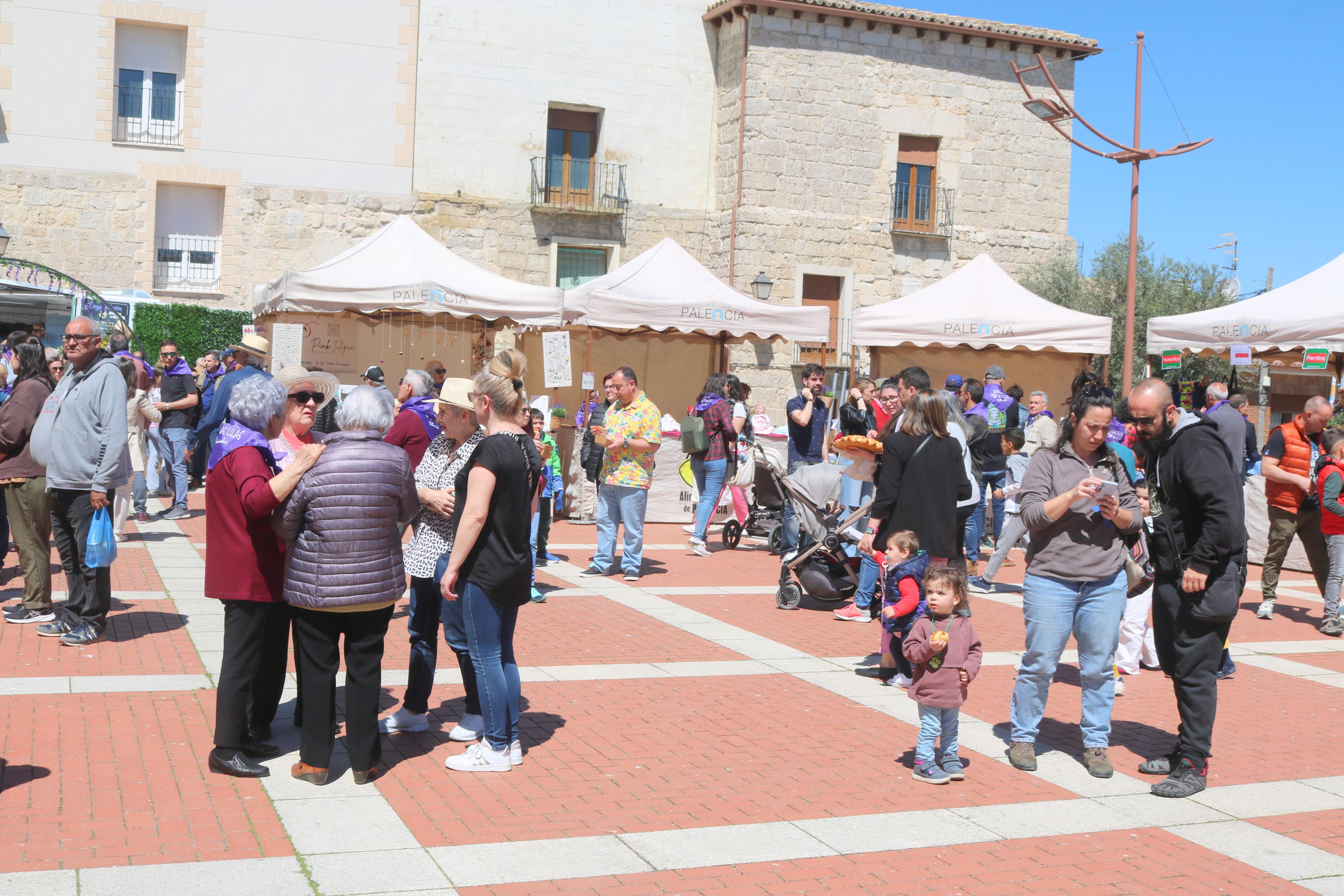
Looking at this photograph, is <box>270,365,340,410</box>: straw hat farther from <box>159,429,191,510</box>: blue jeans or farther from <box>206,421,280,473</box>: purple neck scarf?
<box>159,429,191,510</box>: blue jeans

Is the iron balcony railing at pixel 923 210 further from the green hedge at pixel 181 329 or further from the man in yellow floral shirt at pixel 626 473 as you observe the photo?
the man in yellow floral shirt at pixel 626 473

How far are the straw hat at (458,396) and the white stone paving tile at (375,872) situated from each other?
220 cm

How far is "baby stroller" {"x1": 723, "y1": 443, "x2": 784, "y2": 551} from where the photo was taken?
12.6m

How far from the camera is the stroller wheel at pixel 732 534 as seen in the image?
43.3 ft

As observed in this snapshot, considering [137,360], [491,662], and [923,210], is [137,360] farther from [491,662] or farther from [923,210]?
[923,210]

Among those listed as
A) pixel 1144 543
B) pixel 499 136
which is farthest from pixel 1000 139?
pixel 1144 543

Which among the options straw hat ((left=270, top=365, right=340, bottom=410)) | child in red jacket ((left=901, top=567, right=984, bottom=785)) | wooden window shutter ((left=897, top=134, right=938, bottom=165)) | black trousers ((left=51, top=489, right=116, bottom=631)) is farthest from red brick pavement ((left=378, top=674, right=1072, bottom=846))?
wooden window shutter ((left=897, top=134, right=938, bottom=165))

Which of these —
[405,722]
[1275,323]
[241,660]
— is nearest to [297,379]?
[241,660]

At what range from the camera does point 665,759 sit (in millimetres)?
5617

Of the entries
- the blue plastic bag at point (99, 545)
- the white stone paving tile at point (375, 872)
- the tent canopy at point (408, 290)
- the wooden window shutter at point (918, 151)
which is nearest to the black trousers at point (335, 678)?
the white stone paving tile at point (375, 872)

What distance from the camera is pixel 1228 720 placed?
685 cm

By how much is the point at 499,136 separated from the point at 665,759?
22.5 m

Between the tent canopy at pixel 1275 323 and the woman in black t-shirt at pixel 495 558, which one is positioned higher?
the tent canopy at pixel 1275 323

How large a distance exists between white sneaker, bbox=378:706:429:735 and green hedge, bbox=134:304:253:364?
19.2 meters
